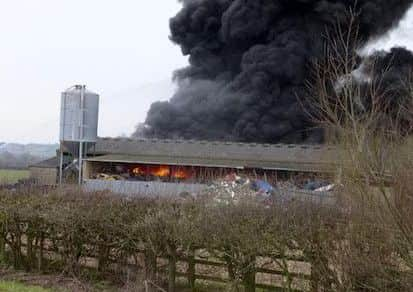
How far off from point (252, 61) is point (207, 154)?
10.0m

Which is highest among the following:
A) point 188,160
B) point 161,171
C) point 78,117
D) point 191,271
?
point 78,117

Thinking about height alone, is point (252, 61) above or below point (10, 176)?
above

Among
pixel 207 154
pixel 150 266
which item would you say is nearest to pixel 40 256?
pixel 150 266

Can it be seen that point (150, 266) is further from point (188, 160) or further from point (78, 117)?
point (188, 160)

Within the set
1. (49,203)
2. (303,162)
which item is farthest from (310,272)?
(303,162)

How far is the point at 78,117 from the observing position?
84.7 ft

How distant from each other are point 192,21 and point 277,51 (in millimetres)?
8719

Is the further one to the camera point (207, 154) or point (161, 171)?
point (207, 154)

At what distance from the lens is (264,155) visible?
1142 inches

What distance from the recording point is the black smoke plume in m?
35.1

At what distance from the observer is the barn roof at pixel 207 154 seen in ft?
90.3

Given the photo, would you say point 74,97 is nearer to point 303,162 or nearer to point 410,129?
point 303,162

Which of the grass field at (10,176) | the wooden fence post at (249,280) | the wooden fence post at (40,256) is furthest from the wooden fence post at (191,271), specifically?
the grass field at (10,176)

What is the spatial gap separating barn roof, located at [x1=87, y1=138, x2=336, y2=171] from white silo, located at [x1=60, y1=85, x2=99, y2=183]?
183cm
